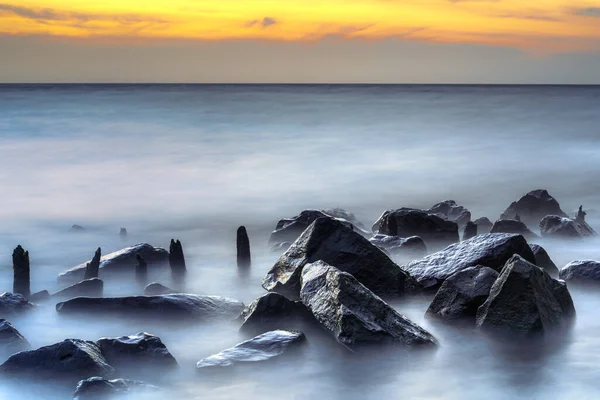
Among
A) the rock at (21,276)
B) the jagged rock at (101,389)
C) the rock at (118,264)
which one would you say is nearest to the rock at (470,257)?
the jagged rock at (101,389)

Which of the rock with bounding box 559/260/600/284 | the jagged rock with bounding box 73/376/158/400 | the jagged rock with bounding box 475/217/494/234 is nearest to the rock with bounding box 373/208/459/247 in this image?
the jagged rock with bounding box 475/217/494/234

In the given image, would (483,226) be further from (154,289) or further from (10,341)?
(10,341)

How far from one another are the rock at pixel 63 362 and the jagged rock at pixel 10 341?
59cm

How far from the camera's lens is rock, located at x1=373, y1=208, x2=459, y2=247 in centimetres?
1141

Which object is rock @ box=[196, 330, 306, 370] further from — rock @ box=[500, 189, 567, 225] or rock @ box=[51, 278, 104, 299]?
rock @ box=[500, 189, 567, 225]

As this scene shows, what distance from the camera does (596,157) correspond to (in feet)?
95.2

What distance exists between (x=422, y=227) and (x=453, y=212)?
2.76m

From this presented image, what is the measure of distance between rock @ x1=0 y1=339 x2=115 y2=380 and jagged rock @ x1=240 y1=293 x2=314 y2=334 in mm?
1532

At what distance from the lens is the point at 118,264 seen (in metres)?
10.2

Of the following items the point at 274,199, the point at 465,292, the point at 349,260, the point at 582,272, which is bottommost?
the point at 274,199

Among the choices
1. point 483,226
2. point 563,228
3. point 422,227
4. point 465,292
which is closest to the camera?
point 465,292

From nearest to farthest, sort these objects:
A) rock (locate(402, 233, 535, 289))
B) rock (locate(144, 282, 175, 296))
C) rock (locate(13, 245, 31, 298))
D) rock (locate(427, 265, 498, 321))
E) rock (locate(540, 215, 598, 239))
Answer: rock (locate(427, 265, 498, 321)), rock (locate(402, 233, 535, 289)), rock (locate(144, 282, 175, 296)), rock (locate(13, 245, 31, 298)), rock (locate(540, 215, 598, 239))

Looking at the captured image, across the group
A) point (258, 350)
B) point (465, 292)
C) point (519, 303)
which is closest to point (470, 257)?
point (465, 292)

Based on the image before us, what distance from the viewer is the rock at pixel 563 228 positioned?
1190 centimetres
